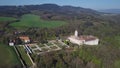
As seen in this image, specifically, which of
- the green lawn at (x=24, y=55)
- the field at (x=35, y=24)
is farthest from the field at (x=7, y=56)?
the field at (x=35, y=24)

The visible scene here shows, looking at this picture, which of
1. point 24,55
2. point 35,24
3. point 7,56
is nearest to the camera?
point 7,56

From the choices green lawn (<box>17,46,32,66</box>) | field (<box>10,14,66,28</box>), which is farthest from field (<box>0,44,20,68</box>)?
field (<box>10,14,66,28</box>)

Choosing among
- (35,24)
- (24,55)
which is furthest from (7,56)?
(35,24)

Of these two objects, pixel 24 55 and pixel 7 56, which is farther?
pixel 24 55

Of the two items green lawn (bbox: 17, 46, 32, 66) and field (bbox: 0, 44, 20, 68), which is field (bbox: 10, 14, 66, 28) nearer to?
green lawn (bbox: 17, 46, 32, 66)

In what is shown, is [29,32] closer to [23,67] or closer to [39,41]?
[39,41]

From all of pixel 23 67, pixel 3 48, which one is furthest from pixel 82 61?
pixel 3 48

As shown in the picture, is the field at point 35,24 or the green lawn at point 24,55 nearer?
the green lawn at point 24,55

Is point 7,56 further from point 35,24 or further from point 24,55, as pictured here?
point 35,24

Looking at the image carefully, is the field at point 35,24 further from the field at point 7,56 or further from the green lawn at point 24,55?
the field at point 7,56
